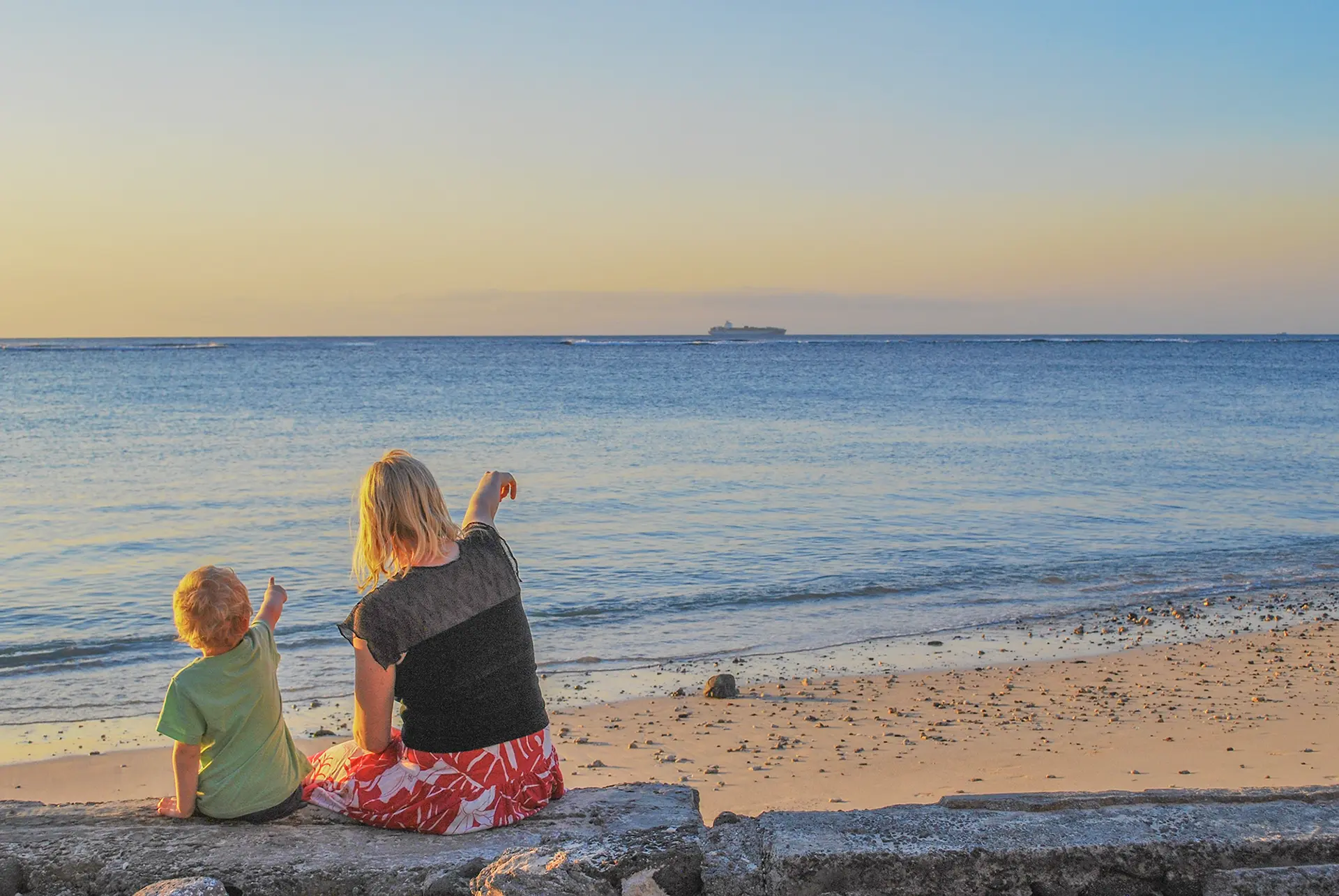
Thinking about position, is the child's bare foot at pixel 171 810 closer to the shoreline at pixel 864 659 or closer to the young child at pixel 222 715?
the young child at pixel 222 715

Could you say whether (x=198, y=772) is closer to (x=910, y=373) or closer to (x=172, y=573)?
(x=172, y=573)

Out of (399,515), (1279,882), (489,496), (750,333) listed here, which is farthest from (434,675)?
(750,333)

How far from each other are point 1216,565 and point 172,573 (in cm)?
1095

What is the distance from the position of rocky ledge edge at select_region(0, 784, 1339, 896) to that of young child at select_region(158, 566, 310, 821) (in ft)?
0.52

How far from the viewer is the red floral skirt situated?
3195mm

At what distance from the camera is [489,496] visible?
145 inches

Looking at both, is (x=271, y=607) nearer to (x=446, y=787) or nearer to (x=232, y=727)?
(x=232, y=727)

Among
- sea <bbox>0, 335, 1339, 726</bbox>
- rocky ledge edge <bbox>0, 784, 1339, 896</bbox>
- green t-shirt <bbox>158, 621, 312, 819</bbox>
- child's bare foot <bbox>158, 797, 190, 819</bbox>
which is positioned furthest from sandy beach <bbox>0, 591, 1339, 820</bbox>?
child's bare foot <bbox>158, 797, 190, 819</bbox>

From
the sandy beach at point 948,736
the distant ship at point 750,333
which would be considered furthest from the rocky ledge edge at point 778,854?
the distant ship at point 750,333

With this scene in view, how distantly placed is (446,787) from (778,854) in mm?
1088

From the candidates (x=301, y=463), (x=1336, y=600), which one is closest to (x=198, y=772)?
(x=1336, y=600)

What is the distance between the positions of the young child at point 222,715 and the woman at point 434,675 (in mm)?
221

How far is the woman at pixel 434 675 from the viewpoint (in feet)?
10.3

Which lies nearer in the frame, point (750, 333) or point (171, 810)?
point (171, 810)
